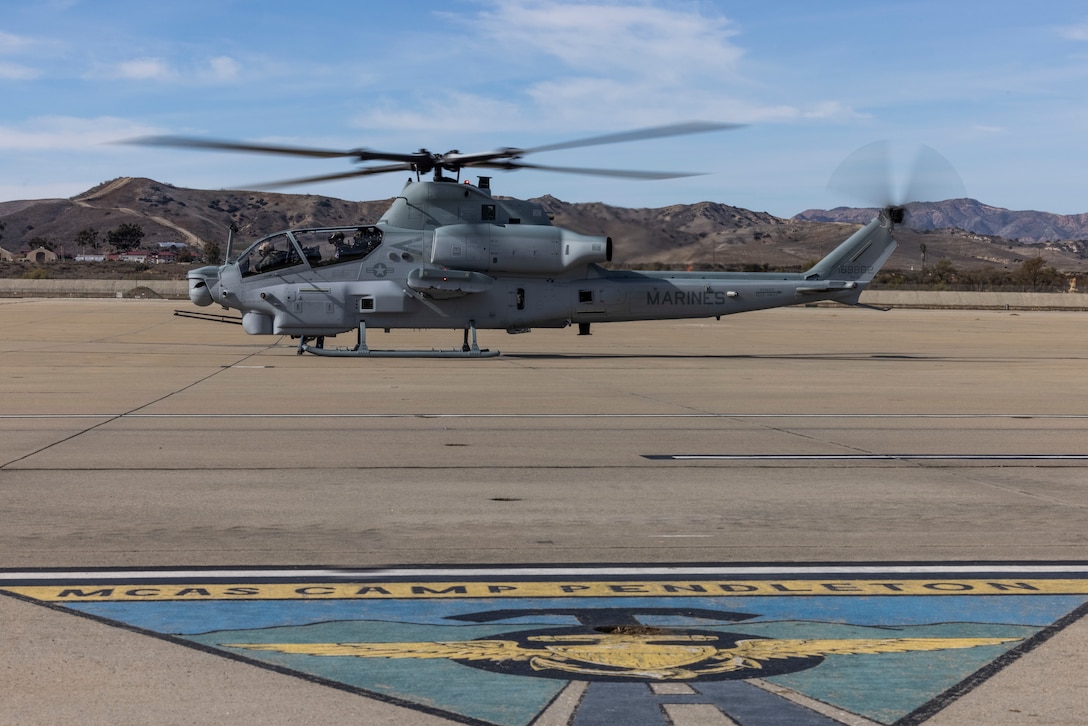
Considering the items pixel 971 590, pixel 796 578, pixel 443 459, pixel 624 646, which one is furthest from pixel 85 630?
pixel 443 459

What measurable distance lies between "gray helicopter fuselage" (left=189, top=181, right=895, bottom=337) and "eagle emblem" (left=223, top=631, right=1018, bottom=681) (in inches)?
831

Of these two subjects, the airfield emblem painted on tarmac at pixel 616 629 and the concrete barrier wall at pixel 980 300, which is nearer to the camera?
the airfield emblem painted on tarmac at pixel 616 629

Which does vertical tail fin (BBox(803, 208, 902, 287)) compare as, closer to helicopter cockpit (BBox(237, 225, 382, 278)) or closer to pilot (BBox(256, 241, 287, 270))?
helicopter cockpit (BBox(237, 225, 382, 278))

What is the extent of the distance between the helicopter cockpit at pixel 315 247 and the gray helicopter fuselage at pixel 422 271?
0.02 m

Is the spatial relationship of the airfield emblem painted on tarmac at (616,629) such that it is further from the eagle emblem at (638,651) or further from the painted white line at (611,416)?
the painted white line at (611,416)

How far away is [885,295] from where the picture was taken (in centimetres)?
8944

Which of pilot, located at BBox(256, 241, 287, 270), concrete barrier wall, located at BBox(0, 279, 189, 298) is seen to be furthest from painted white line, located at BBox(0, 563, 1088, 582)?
concrete barrier wall, located at BBox(0, 279, 189, 298)

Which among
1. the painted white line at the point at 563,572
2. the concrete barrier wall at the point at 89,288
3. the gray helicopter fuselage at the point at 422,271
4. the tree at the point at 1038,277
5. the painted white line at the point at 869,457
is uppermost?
the tree at the point at 1038,277

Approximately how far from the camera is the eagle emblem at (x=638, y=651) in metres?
5.15

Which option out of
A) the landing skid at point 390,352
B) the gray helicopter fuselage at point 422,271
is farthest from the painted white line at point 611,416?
the gray helicopter fuselage at point 422,271

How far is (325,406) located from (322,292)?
10.9 metres

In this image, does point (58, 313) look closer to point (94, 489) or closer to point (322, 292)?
point (322, 292)

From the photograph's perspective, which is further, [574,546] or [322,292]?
[322,292]

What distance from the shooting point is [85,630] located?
18.4 ft
